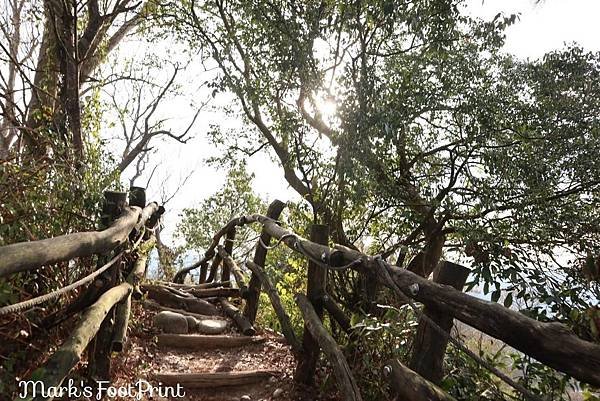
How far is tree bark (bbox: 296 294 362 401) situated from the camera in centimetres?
223

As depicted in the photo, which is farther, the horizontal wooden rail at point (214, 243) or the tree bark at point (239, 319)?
the horizontal wooden rail at point (214, 243)

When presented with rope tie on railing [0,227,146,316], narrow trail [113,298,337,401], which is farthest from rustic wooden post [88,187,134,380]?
narrow trail [113,298,337,401]

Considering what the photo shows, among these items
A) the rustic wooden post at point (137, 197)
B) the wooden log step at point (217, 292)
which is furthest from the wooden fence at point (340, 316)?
the wooden log step at point (217, 292)

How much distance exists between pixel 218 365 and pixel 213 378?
24.8 inches

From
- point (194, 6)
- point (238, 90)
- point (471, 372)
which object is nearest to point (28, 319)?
point (471, 372)

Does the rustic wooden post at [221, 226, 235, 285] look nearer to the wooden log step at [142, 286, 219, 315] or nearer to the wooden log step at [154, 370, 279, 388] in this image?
the wooden log step at [142, 286, 219, 315]

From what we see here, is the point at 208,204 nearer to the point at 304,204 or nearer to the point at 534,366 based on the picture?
the point at 304,204

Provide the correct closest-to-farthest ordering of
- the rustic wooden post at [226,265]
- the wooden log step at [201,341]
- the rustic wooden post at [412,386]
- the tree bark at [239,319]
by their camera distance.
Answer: the rustic wooden post at [412,386], the wooden log step at [201,341], the tree bark at [239,319], the rustic wooden post at [226,265]

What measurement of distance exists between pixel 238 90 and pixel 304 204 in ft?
5.63

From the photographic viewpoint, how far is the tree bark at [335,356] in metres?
2.23

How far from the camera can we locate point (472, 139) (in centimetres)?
458

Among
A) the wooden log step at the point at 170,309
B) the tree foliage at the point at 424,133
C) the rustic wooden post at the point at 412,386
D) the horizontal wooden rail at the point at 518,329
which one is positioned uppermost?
the tree foliage at the point at 424,133

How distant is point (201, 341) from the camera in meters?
4.25

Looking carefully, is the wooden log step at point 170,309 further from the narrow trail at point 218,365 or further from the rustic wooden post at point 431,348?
the rustic wooden post at point 431,348
